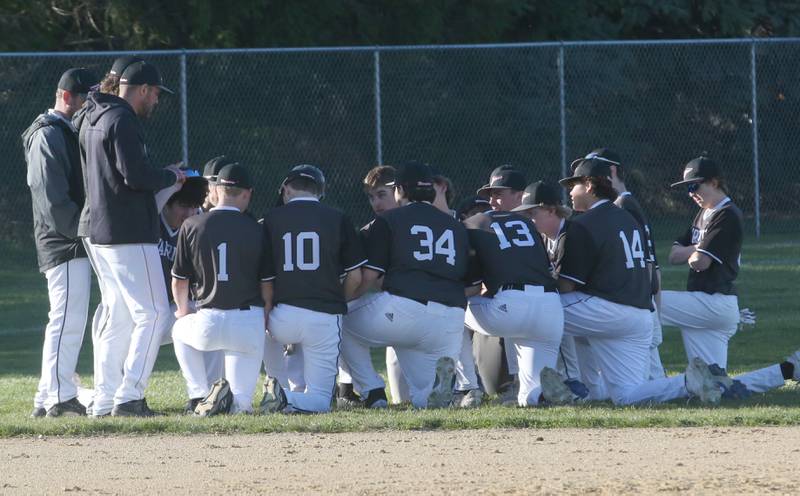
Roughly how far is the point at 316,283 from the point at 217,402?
90 cm

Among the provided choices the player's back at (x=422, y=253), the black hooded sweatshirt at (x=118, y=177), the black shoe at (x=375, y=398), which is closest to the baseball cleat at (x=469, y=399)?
the black shoe at (x=375, y=398)

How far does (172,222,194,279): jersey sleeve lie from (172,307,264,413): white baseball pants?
0.78ft

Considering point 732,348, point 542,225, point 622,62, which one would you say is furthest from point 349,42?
point 542,225

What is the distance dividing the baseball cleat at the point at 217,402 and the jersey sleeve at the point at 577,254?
2189 millimetres

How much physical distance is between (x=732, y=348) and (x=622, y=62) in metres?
7.86

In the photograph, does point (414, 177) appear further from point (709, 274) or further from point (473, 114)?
point (473, 114)

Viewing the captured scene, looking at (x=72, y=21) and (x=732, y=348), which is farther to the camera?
(x=72, y=21)

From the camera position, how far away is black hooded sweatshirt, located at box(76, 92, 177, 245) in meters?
7.61

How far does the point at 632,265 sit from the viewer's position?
8.41 m

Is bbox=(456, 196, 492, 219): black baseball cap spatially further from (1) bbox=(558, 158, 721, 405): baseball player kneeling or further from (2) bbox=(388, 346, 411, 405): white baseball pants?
(2) bbox=(388, 346, 411, 405): white baseball pants

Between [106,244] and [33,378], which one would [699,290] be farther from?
[33,378]

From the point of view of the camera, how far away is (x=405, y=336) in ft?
27.0

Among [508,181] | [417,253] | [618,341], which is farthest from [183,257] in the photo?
[618,341]

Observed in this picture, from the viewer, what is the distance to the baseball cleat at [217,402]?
7.79 metres
